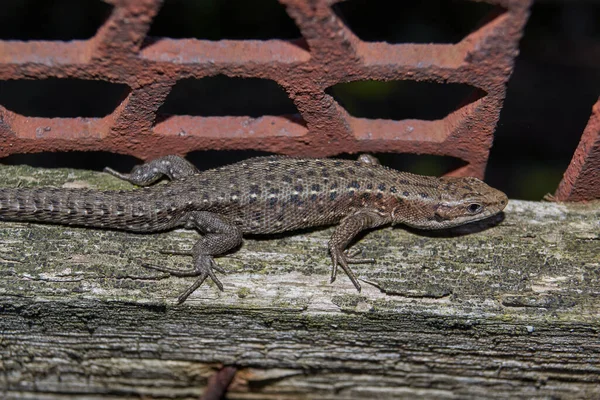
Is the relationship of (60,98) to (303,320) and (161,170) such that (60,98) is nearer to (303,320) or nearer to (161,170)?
(161,170)

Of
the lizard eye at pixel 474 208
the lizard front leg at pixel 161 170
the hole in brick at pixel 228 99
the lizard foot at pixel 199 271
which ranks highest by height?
the lizard eye at pixel 474 208

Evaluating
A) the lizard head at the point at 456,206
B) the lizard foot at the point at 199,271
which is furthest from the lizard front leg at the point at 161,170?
the lizard head at the point at 456,206

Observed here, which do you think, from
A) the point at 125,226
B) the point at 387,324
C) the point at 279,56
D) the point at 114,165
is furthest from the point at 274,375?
the point at 114,165

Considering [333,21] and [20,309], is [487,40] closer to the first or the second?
[333,21]

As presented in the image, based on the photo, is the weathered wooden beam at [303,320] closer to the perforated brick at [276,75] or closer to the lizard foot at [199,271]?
the lizard foot at [199,271]

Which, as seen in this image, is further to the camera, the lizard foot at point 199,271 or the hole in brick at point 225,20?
the hole in brick at point 225,20

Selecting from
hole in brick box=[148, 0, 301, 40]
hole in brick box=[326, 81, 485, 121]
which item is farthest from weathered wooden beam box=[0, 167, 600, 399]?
hole in brick box=[148, 0, 301, 40]
